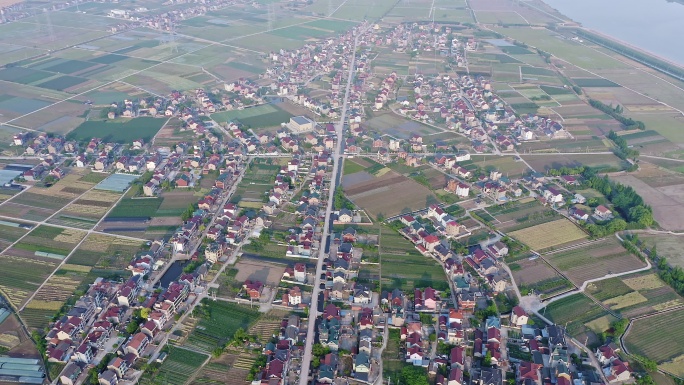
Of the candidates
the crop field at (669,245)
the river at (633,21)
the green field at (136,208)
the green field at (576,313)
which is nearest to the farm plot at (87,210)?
the green field at (136,208)

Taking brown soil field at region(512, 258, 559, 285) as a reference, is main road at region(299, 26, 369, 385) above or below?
below

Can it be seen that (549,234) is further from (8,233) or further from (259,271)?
(8,233)

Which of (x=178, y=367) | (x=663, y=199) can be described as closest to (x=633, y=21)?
(x=663, y=199)

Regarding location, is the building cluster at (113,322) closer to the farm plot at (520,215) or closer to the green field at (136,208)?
the green field at (136,208)

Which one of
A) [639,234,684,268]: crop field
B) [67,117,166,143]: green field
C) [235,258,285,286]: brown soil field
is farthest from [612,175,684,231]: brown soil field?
[67,117,166,143]: green field

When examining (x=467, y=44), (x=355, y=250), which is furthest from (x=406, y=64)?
(x=355, y=250)

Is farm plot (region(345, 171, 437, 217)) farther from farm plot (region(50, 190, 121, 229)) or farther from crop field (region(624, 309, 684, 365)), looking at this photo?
farm plot (region(50, 190, 121, 229))

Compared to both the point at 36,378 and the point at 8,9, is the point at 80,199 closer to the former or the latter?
the point at 36,378
